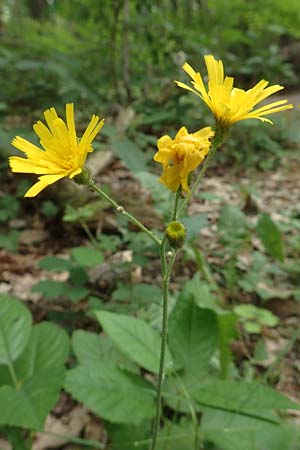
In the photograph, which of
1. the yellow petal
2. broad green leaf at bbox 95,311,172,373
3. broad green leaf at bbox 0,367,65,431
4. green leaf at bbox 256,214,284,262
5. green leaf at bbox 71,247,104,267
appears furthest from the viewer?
green leaf at bbox 256,214,284,262

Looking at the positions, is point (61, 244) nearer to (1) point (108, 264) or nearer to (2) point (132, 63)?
(1) point (108, 264)

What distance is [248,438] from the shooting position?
965 mm

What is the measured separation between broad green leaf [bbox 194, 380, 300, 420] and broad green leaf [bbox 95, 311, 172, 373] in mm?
134

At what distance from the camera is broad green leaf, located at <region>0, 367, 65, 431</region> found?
0.85 m

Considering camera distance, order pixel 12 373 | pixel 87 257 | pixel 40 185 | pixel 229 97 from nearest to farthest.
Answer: pixel 40 185 < pixel 229 97 < pixel 12 373 < pixel 87 257

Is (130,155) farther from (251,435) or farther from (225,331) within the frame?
(251,435)

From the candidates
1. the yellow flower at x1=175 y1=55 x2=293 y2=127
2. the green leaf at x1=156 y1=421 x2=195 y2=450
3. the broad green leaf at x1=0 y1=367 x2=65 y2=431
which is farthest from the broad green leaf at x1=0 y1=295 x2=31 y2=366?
the yellow flower at x1=175 y1=55 x2=293 y2=127

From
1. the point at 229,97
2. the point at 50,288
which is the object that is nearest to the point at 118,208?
the point at 229,97

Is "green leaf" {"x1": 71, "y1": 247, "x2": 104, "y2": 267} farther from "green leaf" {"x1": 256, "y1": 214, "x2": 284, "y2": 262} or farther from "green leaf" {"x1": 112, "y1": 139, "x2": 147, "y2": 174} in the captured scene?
"green leaf" {"x1": 256, "y1": 214, "x2": 284, "y2": 262}

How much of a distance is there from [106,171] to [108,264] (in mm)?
1190

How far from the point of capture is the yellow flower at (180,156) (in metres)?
0.71

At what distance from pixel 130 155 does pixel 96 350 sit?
3.22 feet

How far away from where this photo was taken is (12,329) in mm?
1106

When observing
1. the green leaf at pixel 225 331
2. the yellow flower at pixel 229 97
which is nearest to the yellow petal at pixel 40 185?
the yellow flower at pixel 229 97
